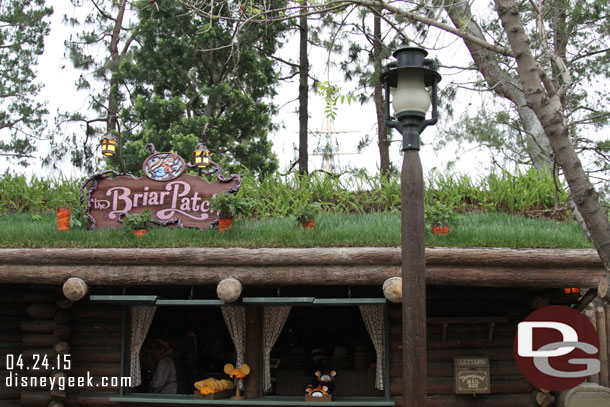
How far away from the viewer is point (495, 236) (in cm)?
772

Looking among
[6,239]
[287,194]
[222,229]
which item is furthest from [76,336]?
[287,194]

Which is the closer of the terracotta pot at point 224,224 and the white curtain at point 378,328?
the white curtain at point 378,328

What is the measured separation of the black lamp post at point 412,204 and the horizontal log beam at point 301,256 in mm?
2565

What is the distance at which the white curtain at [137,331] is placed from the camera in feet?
28.1

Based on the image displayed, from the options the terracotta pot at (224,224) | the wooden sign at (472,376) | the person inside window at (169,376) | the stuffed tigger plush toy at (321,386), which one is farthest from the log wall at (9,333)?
the wooden sign at (472,376)

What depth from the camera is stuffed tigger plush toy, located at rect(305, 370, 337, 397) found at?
8.19 metres

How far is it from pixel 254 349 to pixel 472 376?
291 centimetres

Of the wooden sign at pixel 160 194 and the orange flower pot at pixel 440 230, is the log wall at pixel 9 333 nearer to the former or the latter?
the wooden sign at pixel 160 194

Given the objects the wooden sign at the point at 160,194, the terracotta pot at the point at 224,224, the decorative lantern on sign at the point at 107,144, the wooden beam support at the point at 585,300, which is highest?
the decorative lantern on sign at the point at 107,144

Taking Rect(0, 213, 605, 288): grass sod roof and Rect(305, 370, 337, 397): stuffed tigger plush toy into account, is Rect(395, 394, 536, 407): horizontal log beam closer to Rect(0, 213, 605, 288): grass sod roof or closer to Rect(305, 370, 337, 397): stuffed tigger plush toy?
Rect(305, 370, 337, 397): stuffed tigger plush toy

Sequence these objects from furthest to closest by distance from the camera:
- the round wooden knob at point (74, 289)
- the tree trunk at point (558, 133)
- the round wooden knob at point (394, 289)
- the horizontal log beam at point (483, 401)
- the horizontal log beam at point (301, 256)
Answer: the horizontal log beam at point (483, 401) → the round wooden knob at point (74, 289) → the horizontal log beam at point (301, 256) → the round wooden knob at point (394, 289) → the tree trunk at point (558, 133)

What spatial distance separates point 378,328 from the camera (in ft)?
26.8

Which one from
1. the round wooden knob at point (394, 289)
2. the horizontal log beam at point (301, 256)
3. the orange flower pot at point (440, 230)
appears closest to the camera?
the round wooden knob at point (394, 289)

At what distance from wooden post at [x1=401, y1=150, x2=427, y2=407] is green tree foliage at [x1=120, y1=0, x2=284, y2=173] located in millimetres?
11511
